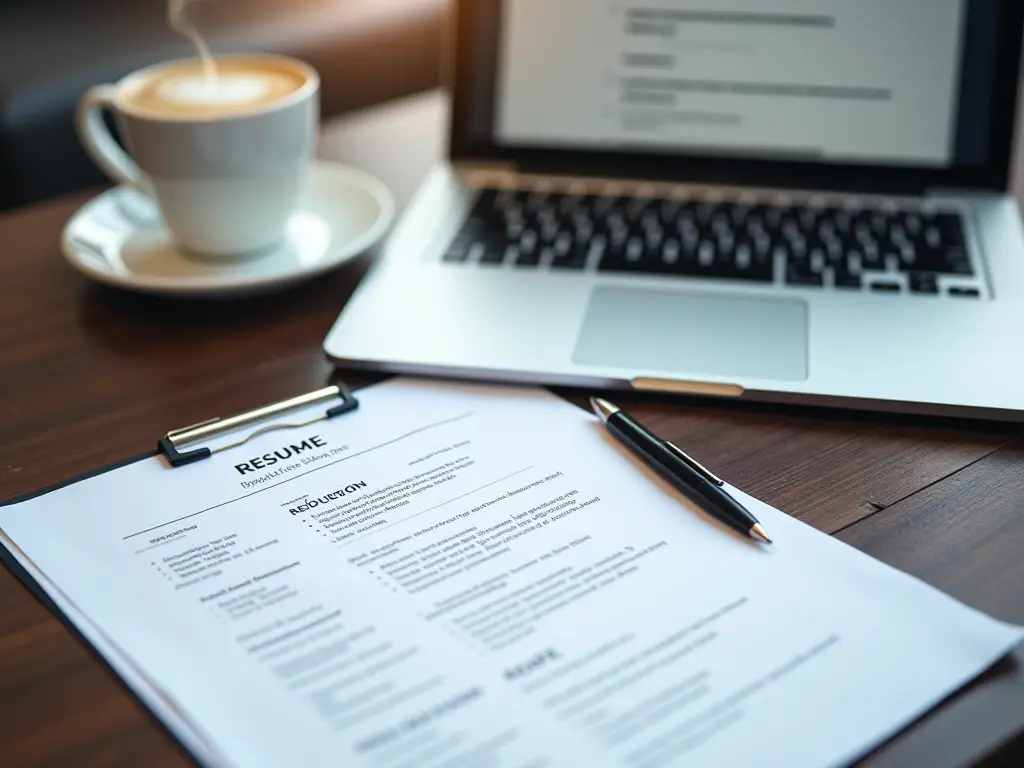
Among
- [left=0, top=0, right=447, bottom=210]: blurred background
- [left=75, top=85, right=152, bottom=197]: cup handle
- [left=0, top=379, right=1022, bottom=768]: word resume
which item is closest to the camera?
[left=0, top=379, right=1022, bottom=768]: word resume

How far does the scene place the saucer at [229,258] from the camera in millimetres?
726

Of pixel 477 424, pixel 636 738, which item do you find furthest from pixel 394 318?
pixel 636 738

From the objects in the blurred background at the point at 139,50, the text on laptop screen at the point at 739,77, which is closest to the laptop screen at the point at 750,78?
the text on laptop screen at the point at 739,77

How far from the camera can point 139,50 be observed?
1.56 m

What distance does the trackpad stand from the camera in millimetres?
639

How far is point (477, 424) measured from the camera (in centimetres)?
Result: 61

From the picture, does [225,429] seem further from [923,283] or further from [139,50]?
[139,50]

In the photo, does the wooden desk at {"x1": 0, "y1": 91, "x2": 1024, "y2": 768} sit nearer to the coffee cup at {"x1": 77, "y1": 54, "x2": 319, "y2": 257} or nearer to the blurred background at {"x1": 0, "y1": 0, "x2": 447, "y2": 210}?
the coffee cup at {"x1": 77, "y1": 54, "x2": 319, "y2": 257}

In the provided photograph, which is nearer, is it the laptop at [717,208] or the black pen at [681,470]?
the black pen at [681,470]

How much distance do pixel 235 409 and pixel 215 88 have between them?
0.23 meters

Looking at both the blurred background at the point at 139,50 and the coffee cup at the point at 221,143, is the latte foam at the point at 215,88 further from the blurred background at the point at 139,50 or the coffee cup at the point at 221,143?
the blurred background at the point at 139,50

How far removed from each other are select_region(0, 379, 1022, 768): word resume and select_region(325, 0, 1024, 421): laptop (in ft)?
0.32

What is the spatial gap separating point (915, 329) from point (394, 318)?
0.31m

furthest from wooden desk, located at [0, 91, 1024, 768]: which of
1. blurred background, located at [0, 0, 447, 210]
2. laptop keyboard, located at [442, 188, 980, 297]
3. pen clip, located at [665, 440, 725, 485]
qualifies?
blurred background, located at [0, 0, 447, 210]
